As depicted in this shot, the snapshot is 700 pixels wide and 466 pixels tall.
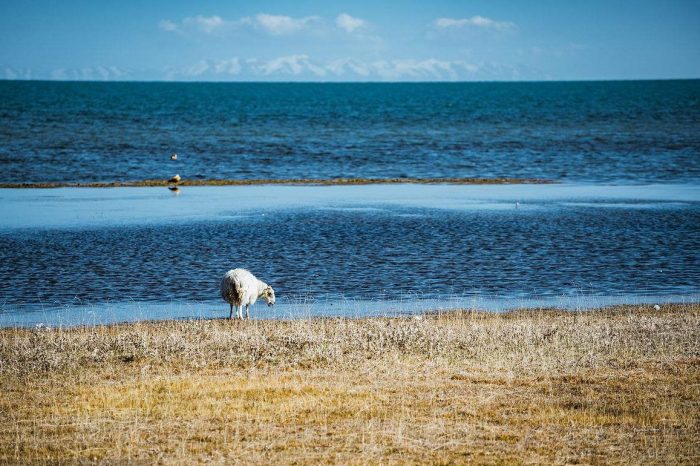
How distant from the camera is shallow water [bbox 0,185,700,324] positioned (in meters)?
22.8

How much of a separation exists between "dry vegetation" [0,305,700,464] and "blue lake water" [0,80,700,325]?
4.34 meters

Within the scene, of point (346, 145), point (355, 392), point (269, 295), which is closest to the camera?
point (355, 392)

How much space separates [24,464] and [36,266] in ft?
57.0

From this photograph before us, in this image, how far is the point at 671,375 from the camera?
14141mm

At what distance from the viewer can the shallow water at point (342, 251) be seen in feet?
74.8

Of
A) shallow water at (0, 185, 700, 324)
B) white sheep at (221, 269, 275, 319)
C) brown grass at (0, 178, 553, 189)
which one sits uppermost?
white sheep at (221, 269, 275, 319)

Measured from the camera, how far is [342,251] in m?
29.6

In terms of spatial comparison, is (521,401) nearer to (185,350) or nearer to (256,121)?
(185,350)

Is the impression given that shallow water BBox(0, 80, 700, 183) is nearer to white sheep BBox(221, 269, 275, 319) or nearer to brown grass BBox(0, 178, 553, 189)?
brown grass BBox(0, 178, 553, 189)

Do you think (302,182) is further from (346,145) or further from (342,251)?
(346,145)

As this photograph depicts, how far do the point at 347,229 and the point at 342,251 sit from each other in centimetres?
450

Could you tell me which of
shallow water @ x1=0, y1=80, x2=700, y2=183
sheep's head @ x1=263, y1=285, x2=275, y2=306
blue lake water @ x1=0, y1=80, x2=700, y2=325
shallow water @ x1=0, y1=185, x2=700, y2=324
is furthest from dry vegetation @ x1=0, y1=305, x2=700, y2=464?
shallow water @ x1=0, y1=80, x2=700, y2=183

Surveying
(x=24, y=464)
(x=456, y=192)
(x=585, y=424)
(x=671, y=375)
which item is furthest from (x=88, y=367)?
(x=456, y=192)

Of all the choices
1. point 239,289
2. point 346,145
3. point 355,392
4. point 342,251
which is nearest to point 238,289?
point 239,289
